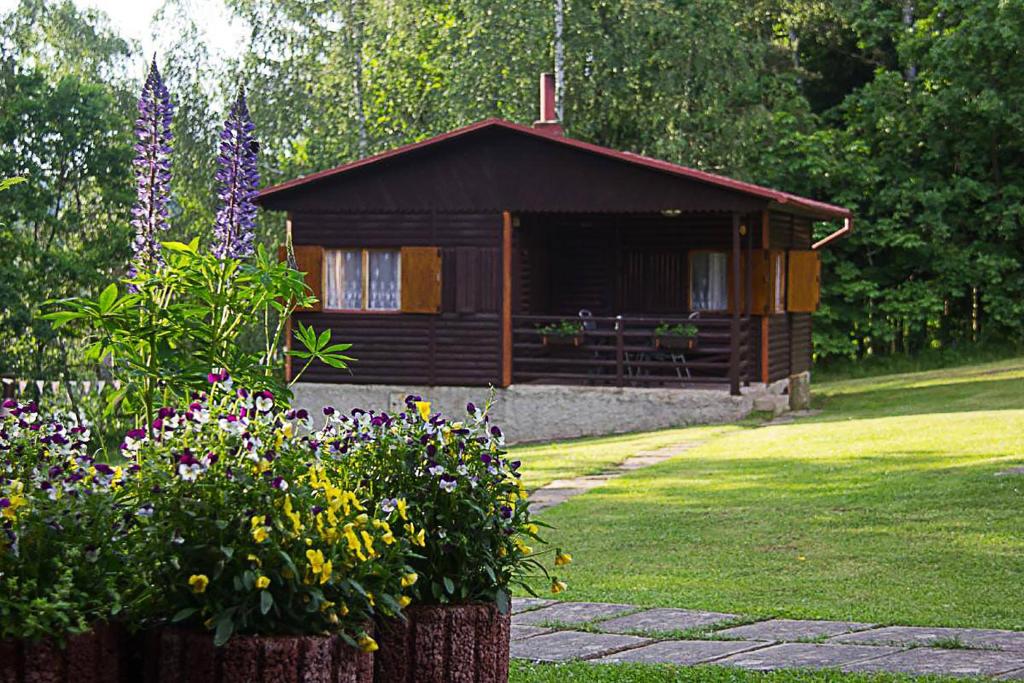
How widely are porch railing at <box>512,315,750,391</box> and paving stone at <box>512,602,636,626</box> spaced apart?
11.3 meters

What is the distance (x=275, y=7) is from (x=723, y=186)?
17325mm

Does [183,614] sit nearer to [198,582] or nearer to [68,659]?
[198,582]

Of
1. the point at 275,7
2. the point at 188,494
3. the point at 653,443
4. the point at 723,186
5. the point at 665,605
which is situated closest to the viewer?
the point at 188,494

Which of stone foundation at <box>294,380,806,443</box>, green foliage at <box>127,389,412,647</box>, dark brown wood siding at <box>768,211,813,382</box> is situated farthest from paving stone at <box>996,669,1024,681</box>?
dark brown wood siding at <box>768,211,813,382</box>

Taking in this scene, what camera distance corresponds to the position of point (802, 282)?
68.6ft

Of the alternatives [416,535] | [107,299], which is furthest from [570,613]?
[107,299]

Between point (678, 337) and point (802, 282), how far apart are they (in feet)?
8.96

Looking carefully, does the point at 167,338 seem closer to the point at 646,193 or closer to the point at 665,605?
the point at 665,605

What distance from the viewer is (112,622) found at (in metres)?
4.12

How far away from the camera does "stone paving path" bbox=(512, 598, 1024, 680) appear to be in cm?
585

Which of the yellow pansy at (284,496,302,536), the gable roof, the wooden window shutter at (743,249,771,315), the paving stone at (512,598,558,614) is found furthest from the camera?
the wooden window shutter at (743,249,771,315)

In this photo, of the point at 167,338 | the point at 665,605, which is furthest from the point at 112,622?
the point at 665,605

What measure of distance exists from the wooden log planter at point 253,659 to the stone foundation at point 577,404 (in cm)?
1448

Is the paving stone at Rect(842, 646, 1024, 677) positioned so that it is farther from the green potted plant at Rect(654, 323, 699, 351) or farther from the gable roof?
the green potted plant at Rect(654, 323, 699, 351)
